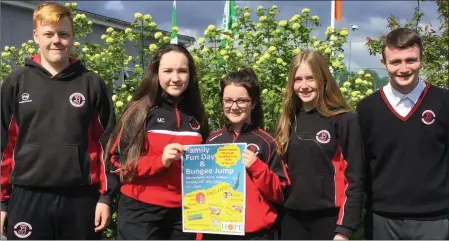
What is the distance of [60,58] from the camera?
3363 millimetres

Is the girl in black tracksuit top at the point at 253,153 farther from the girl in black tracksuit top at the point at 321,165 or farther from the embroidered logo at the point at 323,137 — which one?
the embroidered logo at the point at 323,137

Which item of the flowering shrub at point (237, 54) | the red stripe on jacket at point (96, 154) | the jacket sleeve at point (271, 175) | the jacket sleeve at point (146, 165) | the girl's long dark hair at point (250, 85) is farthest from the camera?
the flowering shrub at point (237, 54)

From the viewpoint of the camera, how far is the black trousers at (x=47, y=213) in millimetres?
3295

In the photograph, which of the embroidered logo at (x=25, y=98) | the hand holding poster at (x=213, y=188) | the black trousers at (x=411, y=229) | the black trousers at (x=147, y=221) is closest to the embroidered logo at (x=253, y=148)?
the hand holding poster at (x=213, y=188)

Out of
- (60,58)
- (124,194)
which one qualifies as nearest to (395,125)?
(124,194)

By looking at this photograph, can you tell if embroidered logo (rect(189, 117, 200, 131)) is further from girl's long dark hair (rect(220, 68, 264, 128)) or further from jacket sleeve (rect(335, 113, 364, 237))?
jacket sleeve (rect(335, 113, 364, 237))

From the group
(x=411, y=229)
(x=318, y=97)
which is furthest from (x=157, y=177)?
(x=411, y=229)

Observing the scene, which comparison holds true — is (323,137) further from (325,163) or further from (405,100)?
(405,100)

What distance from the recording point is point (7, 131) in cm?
338

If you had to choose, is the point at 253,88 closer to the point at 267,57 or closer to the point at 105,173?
the point at 105,173

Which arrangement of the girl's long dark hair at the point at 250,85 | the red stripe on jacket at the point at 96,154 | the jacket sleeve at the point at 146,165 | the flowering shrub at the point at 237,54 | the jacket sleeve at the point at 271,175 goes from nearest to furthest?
the jacket sleeve at the point at 271,175 < the jacket sleeve at the point at 146,165 < the red stripe on jacket at the point at 96,154 < the girl's long dark hair at the point at 250,85 < the flowering shrub at the point at 237,54

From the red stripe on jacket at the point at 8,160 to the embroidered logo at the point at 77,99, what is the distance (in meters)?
0.41

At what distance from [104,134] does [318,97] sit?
4.87 ft

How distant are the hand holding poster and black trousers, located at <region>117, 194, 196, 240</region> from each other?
104 mm
